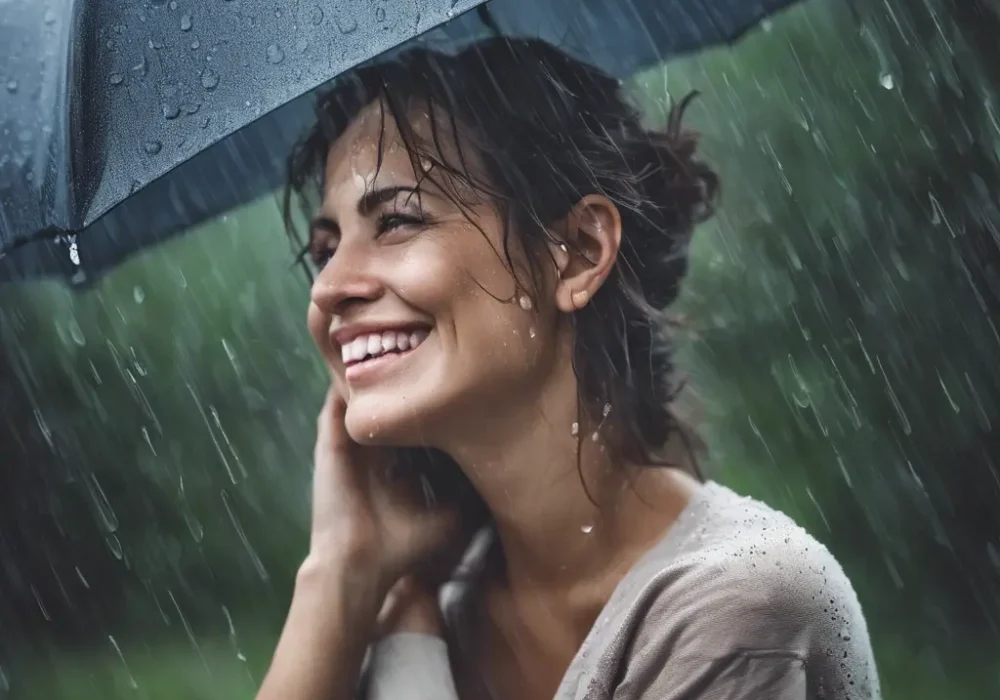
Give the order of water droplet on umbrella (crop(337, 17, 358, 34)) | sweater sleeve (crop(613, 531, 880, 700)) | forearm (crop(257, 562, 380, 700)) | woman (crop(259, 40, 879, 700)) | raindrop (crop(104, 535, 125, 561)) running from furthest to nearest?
raindrop (crop(104, 535, 125, 561))
forearm (crop(257, 562, 380, 700))
woman (crop(259, 40, 879, 700))
sweater sleeve (crop(613, 531, 880, 700))
water droplet on umbrella (crop(337, 17, 358, 34))

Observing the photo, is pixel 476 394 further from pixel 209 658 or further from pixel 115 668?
pixel 115 668

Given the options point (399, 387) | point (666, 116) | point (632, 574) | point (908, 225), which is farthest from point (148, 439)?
point (908, 225)

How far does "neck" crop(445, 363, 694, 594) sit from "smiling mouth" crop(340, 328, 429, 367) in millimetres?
158

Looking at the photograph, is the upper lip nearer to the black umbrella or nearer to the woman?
the woman

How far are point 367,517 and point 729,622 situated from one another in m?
0.61

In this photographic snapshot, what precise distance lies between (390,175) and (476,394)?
1.16 feet

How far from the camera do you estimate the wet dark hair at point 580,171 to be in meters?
1.54

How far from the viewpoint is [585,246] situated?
5.10 ft

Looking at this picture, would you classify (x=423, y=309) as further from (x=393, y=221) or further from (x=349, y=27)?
(x=349, y=27)

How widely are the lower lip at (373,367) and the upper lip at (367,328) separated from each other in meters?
0.03

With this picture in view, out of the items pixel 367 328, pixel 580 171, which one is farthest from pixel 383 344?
pixel 580 171

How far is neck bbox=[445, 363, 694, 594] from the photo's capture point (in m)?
1.54

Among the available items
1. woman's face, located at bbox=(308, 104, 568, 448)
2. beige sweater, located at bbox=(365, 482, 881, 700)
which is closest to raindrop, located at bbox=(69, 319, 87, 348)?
woman's face, located at bbox=(308, 104, 568, 448)

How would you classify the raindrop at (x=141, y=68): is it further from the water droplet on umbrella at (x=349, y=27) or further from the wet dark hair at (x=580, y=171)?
the wet dark hair at (x=580, y=171)
